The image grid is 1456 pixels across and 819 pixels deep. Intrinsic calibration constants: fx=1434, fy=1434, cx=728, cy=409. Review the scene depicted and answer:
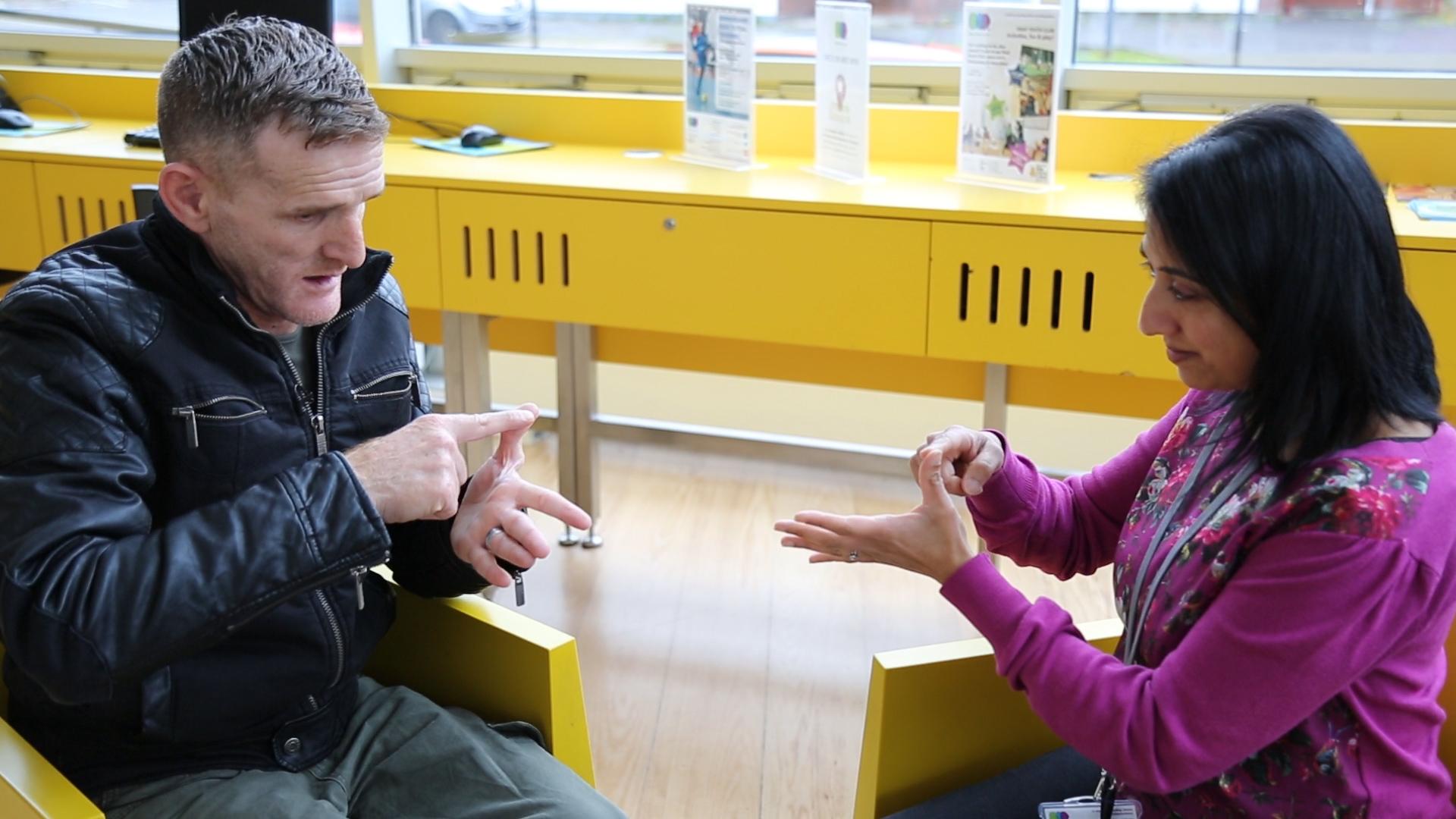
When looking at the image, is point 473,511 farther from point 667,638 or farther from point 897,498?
point 897,498

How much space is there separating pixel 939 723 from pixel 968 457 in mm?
279

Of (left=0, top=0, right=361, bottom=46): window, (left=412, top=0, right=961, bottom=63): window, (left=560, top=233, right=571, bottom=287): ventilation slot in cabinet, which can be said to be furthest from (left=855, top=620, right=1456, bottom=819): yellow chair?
(left=0, top=0, right=361, bottom=46): window

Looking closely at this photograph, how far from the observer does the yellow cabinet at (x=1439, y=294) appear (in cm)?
219

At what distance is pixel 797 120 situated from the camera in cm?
305

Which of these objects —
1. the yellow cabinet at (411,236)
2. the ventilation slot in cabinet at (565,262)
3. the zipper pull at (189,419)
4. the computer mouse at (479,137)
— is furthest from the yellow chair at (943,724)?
the computer mouse at (479,137)

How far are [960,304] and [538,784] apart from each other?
130cm

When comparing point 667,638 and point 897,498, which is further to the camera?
A: point 897,498

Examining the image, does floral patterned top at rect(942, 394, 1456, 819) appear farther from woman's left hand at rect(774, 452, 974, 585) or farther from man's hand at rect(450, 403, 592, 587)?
man's hand at rect(450, 403, 592, 587)

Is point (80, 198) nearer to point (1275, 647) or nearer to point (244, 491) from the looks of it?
point (244, 491)

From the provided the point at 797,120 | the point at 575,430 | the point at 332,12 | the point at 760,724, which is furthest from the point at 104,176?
the point at 760,724

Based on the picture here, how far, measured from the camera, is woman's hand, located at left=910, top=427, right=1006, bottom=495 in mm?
1487

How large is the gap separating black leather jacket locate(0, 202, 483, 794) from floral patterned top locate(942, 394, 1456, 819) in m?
0.60

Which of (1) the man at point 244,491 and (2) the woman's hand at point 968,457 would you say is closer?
(1) the man at point 244,491

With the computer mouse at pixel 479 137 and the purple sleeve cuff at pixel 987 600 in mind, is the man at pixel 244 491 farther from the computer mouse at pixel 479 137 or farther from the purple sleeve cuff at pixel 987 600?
the computer mouse at pixel 479 137
